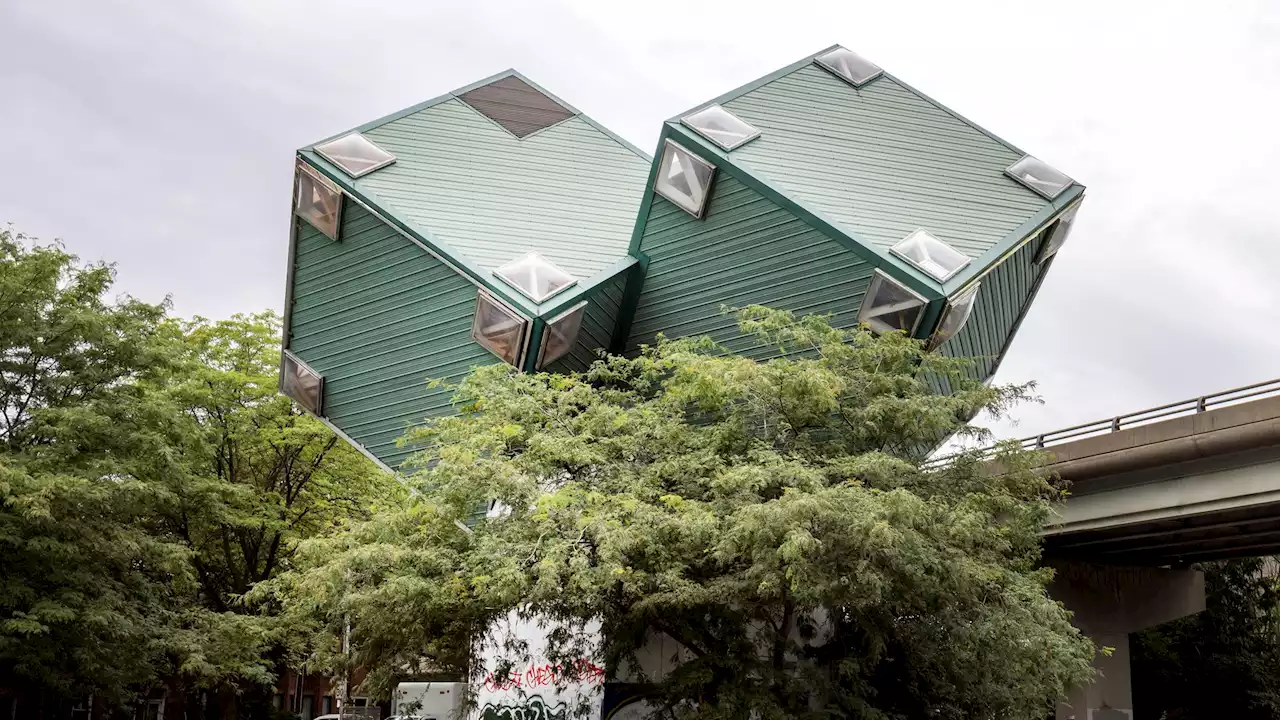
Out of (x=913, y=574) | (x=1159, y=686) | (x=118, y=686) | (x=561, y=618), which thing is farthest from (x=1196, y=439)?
(x=118, y=686)

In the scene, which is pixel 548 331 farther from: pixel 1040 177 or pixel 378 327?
pixel 1040 177

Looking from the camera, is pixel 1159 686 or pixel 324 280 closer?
pixel 324 280

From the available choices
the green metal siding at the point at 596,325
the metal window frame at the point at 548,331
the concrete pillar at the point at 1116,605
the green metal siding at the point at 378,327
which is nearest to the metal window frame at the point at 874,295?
the green metal siding at the point at 596,325

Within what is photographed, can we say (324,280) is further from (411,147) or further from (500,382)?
(500,382)

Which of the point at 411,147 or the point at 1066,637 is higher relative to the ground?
the point at 411,147

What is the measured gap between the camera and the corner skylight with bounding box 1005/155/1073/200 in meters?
20.4

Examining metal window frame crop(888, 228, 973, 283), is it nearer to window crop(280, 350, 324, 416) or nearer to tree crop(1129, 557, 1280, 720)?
window crop(280, 350, 324, 416)

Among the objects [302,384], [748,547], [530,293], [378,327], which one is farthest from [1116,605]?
[302,384]

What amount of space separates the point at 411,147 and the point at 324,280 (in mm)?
2934

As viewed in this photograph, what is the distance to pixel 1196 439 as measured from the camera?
1866cm

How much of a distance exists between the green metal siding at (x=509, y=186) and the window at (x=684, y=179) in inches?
73.3

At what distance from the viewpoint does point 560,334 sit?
19500 millimetres

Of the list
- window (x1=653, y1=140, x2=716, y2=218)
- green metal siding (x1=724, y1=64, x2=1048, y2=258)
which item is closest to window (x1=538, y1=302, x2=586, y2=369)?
window (x1=653, y1=140, x2=716, y2=218)

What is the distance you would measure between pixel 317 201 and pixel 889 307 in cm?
1030
